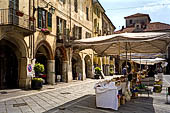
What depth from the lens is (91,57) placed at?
28.0m

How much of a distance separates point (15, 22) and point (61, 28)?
732 cm

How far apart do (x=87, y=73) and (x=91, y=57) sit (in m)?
2.42

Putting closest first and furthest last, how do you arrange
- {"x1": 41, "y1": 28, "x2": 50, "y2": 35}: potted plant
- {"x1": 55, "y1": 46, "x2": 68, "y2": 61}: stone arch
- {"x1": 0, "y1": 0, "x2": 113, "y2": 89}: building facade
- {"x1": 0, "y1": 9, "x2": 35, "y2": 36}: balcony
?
1. {"x1": 0, "y1": 9, "x2": 35, "y2": 36}: balcony
2. {"x1": 0, "y1": 0, "x2": 113, "y2": 89}: building facade
3. {"x1": 41, "y1": 28, "x2": 50, "y2": 35}: potted plant
4. {"x1": 55, "y1": 46, "x2": 68, "y2": 61}: stone arch

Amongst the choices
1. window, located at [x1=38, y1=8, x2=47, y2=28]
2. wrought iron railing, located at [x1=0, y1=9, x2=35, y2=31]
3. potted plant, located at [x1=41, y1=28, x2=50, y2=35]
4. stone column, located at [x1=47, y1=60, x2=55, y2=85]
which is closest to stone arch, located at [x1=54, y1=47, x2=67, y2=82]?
stone column, located at [x1=47, y1=60, x2=55, y2=85]

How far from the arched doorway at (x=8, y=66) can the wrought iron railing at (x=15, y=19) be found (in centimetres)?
219

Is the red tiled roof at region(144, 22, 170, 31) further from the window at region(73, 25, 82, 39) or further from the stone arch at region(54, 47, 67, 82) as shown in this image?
the stone arch at region(54, 47, 67, 82)

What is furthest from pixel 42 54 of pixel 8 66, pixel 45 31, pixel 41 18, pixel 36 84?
pixel 36 84

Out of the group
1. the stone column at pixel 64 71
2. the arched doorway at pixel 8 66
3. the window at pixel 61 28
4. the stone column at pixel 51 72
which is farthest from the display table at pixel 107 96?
the stone column at pixel 64 71

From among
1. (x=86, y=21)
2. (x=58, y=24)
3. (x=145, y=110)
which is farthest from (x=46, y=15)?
(x=145, y=110)

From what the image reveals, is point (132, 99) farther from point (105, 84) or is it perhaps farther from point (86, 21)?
point (86, 21)

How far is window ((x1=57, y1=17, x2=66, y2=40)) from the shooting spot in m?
18.7

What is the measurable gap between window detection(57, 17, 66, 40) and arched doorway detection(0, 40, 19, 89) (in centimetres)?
495

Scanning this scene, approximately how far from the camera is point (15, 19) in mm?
12672

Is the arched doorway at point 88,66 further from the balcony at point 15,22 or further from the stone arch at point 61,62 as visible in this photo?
the balcony at point 15,22
